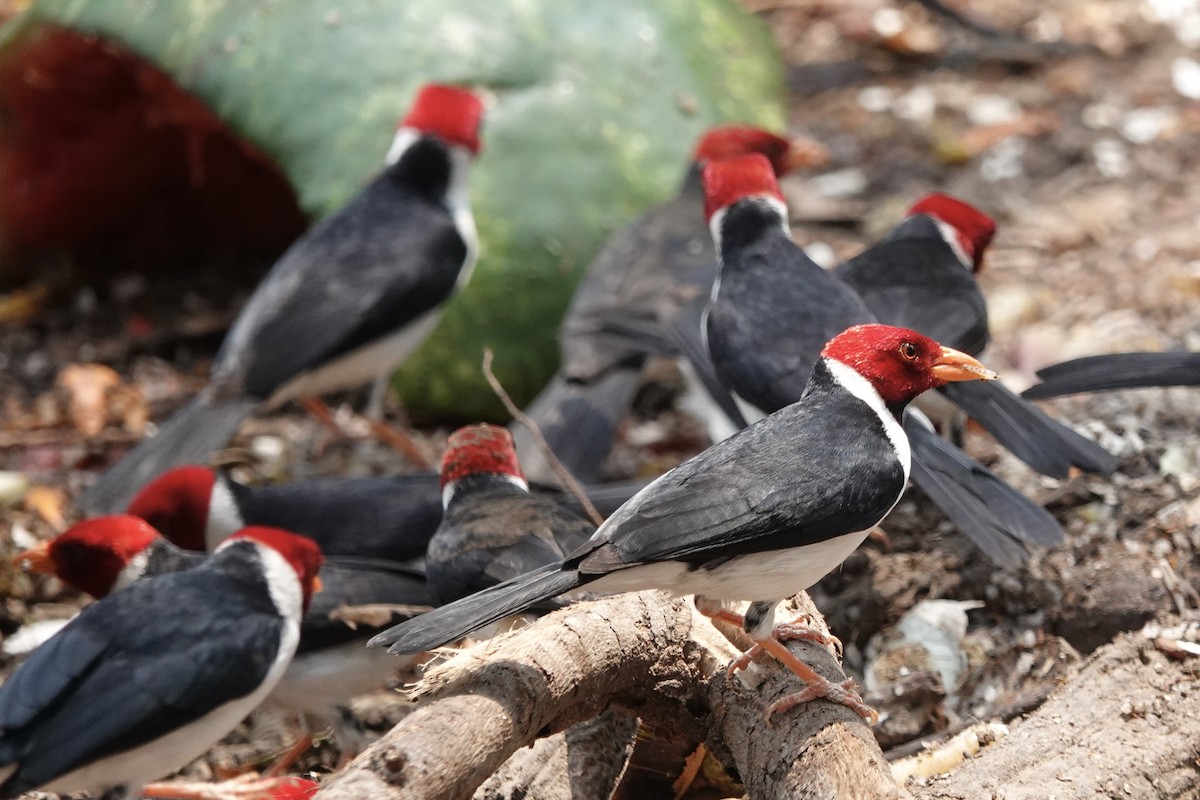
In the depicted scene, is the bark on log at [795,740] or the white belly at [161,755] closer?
the bark on log at [795,740]

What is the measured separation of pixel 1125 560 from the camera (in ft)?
13.3

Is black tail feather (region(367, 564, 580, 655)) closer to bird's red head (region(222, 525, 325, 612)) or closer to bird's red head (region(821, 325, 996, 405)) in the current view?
bird's red head (region(821, 325, 996, 405))

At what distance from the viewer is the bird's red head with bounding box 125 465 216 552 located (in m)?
4.75

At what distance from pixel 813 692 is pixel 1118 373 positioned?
189 centimetres

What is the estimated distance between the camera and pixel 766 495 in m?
3.04

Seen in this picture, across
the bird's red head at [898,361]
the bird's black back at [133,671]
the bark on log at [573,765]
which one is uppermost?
the bird's red head at [898,361]

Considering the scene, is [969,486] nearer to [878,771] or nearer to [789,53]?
[878,771]

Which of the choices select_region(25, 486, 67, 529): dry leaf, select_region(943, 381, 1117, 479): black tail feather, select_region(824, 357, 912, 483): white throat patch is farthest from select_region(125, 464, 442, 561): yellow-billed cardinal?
select_region(824, 357, 912, 483): white throat patch

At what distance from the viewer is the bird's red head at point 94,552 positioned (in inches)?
160

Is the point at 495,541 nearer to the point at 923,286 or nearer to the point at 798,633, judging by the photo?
the point at 798,633

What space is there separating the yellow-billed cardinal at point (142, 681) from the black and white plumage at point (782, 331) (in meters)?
1.50

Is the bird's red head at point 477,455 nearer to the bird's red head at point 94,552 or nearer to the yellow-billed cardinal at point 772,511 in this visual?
the bird's red head at point 94,552

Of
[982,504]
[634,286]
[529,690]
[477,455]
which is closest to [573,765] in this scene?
[529,690]

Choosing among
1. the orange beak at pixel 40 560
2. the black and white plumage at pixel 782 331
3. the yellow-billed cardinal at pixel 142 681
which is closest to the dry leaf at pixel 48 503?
the orange beak at pixel 40 560
